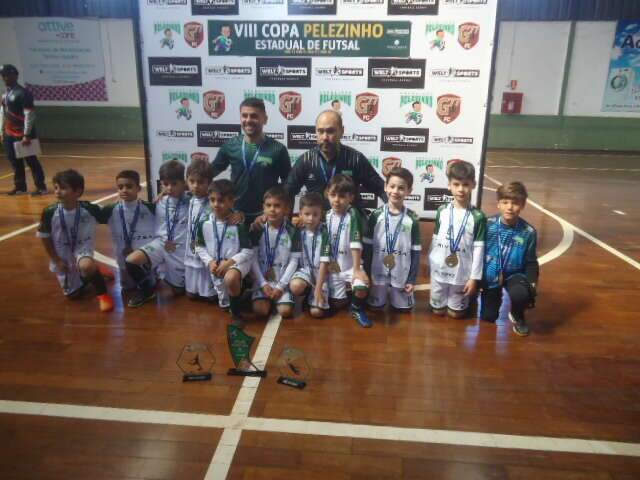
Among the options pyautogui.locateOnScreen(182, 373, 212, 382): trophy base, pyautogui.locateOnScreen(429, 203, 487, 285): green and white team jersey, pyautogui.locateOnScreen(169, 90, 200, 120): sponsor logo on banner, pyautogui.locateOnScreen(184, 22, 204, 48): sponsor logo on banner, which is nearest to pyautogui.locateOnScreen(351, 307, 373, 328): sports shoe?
pyautogui.locateOnScreen(429, 203, 487, 285): green and white team jersey

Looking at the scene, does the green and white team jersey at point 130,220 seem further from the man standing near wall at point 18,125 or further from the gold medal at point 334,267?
the man standing near wall at point 18,125

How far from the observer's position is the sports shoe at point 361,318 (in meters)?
3.33

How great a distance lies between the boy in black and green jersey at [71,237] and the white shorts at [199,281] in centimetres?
58

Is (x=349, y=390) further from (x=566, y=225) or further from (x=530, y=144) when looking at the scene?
(x=530, y=144)

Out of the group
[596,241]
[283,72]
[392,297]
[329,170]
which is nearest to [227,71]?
[283,72]

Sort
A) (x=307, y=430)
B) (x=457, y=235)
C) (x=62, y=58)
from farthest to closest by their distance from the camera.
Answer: (x=62, y=58), (x=457, y=235), (x=307, y=430)

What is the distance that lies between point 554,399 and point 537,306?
129 cm

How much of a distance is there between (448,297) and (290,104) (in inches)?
Result: 104

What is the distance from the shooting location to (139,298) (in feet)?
11.9

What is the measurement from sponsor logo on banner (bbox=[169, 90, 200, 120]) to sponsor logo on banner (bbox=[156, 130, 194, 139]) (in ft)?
0.47

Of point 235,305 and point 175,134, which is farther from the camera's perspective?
point 175,134

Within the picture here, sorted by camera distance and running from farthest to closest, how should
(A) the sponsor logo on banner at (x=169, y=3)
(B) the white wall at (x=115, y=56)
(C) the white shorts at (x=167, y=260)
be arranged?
(B) the white wall at (x=115, y=56) → (A) the sponsor logo on banner at (x=169, y=3) → (C) the white shorts at (x=167, y=260)

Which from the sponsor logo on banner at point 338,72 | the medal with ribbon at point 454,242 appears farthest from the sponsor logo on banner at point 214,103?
the medal with ribbon at point 454,242

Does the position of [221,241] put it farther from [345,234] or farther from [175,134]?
[175,134]
